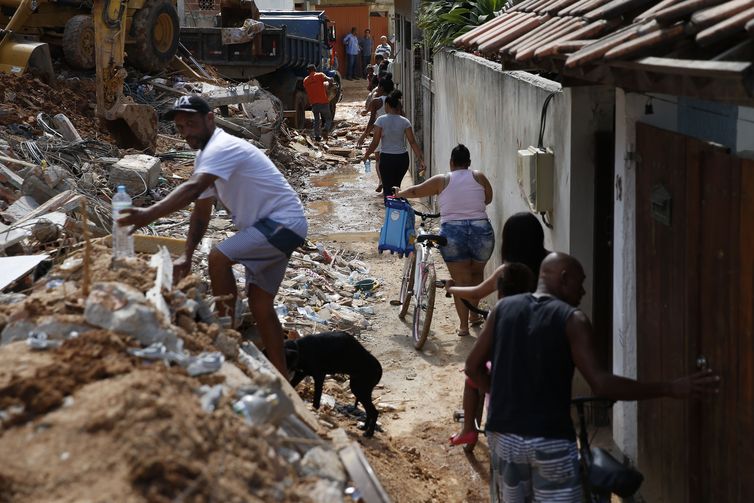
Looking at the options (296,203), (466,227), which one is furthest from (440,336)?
(296,203)

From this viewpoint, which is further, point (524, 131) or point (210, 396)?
point (524, 131)

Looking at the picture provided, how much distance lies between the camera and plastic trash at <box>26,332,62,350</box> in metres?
4.17

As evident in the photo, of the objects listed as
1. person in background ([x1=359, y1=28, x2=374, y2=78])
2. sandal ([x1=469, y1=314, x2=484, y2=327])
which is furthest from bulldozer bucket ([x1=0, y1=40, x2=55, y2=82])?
person in background ([x1=359, y1=28, x2=374, y2=78])

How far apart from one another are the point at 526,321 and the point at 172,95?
1634 centimetres

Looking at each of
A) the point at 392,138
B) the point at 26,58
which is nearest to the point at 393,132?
the point at 392,138

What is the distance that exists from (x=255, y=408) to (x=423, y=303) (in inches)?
225

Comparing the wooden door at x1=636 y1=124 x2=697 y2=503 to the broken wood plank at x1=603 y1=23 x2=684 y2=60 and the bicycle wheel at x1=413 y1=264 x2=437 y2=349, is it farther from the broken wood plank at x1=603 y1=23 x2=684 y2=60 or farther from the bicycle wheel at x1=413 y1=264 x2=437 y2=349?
the bicycle wheel at x1=413 y1=264 x2=437 y2=349

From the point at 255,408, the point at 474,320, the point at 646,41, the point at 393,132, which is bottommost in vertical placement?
the point at 474,320

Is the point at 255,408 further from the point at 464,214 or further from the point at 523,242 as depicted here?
the point at 464,214

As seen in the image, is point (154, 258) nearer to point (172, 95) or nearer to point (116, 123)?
point (116, 123)

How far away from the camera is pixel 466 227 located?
9.14m

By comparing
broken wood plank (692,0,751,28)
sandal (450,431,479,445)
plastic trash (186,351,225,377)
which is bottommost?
sandal (450,431,479,445)

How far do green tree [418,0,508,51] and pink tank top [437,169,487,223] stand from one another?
383 centimetres

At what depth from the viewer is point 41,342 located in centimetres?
418
